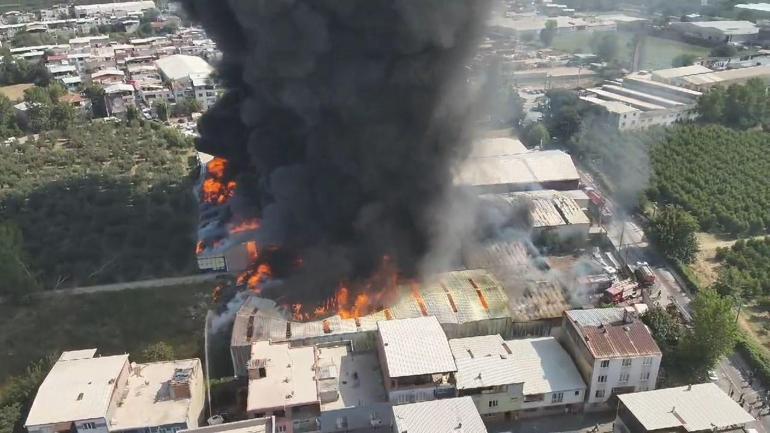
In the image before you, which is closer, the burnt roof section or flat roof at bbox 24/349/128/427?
flat roof at bbox 24/349/128/427

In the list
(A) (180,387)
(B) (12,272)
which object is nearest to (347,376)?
(A) (180,387)

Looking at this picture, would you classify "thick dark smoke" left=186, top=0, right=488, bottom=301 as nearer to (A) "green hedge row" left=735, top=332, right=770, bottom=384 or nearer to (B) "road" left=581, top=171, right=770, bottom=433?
(B) "road" left=581, top=171, right=770, bottom=433

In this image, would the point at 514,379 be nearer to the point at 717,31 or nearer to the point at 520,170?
the point at 520,170

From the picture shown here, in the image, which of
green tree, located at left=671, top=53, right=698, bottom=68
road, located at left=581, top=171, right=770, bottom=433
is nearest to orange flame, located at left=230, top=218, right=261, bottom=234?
road, located at left=581, top=171, right=770, bottom=433

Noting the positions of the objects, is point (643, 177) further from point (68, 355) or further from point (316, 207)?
point (68, 355)

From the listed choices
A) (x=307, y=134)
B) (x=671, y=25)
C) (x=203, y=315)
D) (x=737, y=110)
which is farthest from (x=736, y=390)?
(x=671, y=25)

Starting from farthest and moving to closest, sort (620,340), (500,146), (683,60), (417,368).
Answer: (683,60)
(500,146)
(620,340)
(417,368)
